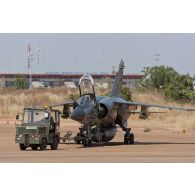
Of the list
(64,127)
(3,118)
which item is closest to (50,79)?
(3,118)

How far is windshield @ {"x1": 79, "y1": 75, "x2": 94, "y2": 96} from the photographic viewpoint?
38875mm

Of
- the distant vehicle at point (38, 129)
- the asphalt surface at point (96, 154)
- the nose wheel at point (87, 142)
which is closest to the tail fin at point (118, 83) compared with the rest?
the asphalt surface at point (96, 154)

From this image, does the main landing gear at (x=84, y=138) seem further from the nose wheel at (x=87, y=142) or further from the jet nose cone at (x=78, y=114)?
the jet nose cone at (x=78, y=114)

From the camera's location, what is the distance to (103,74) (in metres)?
178

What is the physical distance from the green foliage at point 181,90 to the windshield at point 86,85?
45.5m

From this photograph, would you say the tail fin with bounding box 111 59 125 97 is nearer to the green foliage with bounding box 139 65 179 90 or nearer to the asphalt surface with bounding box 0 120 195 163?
the asphalt surface with bounding box 0 120 195 163

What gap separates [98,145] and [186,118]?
25499 mm

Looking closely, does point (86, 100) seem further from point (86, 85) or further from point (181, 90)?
point (181, 90)

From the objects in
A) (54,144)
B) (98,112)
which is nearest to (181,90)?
(98,112)

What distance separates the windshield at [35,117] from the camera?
1359 inches

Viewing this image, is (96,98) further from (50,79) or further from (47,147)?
(50,79)

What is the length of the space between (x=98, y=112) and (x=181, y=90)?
4693 cm

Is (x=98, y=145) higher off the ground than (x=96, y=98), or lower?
lower

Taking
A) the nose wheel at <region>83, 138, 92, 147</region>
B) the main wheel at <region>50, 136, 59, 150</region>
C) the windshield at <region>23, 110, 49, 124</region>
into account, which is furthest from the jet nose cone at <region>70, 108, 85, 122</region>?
the windshield at <region>23, 110, 49, 124</region>
